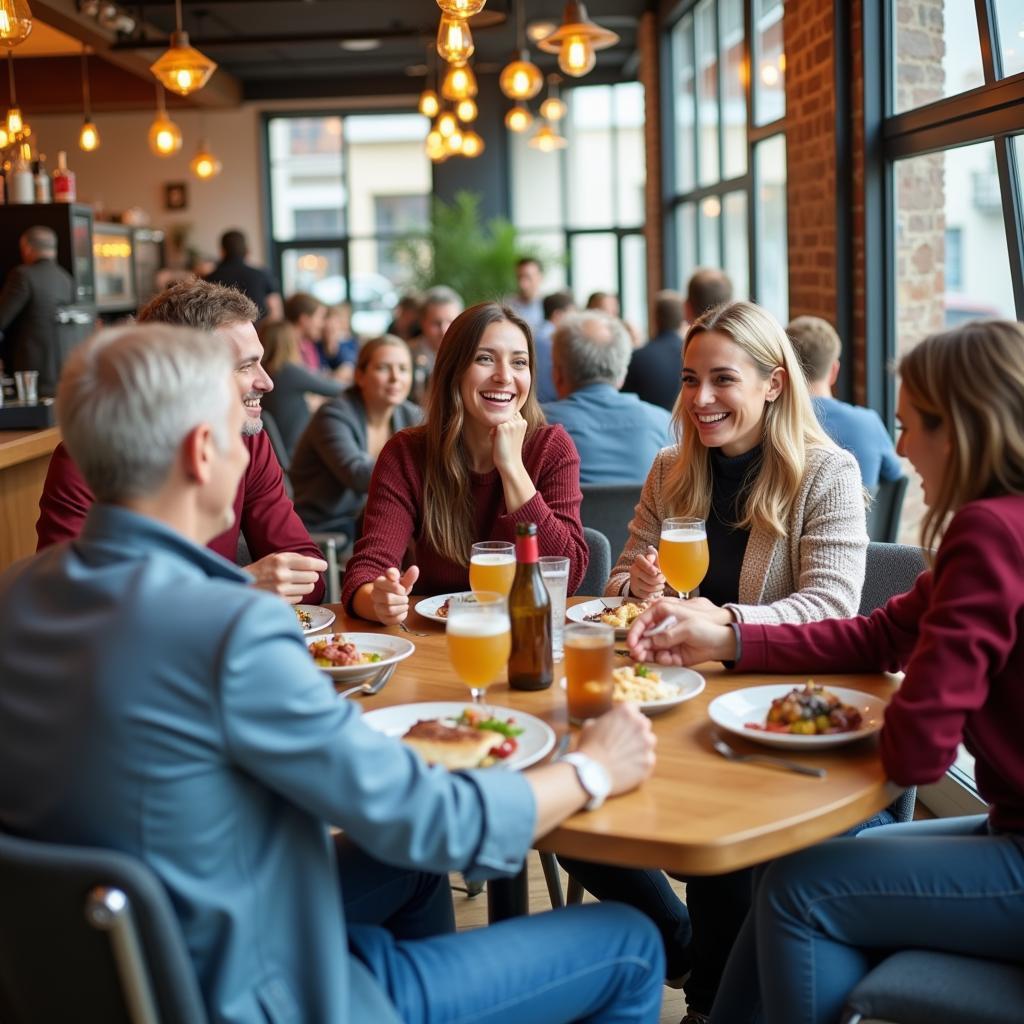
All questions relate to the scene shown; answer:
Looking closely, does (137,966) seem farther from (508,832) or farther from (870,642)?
(870,642)

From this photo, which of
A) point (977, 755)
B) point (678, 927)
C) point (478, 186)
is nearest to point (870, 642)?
point (977, 755)

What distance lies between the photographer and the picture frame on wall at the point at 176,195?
14.4 m

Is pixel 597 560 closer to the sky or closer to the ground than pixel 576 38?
closer to the ground

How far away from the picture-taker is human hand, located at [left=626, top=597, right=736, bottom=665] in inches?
78.4

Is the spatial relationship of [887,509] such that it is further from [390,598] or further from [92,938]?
[92,938]

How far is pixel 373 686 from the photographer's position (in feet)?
6.43

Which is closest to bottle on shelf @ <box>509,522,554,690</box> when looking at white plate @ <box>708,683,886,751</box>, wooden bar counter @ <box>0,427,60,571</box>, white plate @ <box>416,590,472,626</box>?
white plate @ <box>708,683,886,751</box>

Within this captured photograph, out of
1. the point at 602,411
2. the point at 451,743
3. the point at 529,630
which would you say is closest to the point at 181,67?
the point at 602,411

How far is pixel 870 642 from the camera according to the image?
→ 1973 millimetres

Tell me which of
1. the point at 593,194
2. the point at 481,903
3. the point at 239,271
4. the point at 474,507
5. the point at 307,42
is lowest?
the point at 481,903

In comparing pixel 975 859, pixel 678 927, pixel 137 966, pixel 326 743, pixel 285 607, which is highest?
pixel 285 607

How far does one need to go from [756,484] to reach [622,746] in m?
1.02

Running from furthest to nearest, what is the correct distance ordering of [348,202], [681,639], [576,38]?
1. [348,202]
2. [576,38]
3. [681,639]

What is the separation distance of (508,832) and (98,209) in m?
13.5
